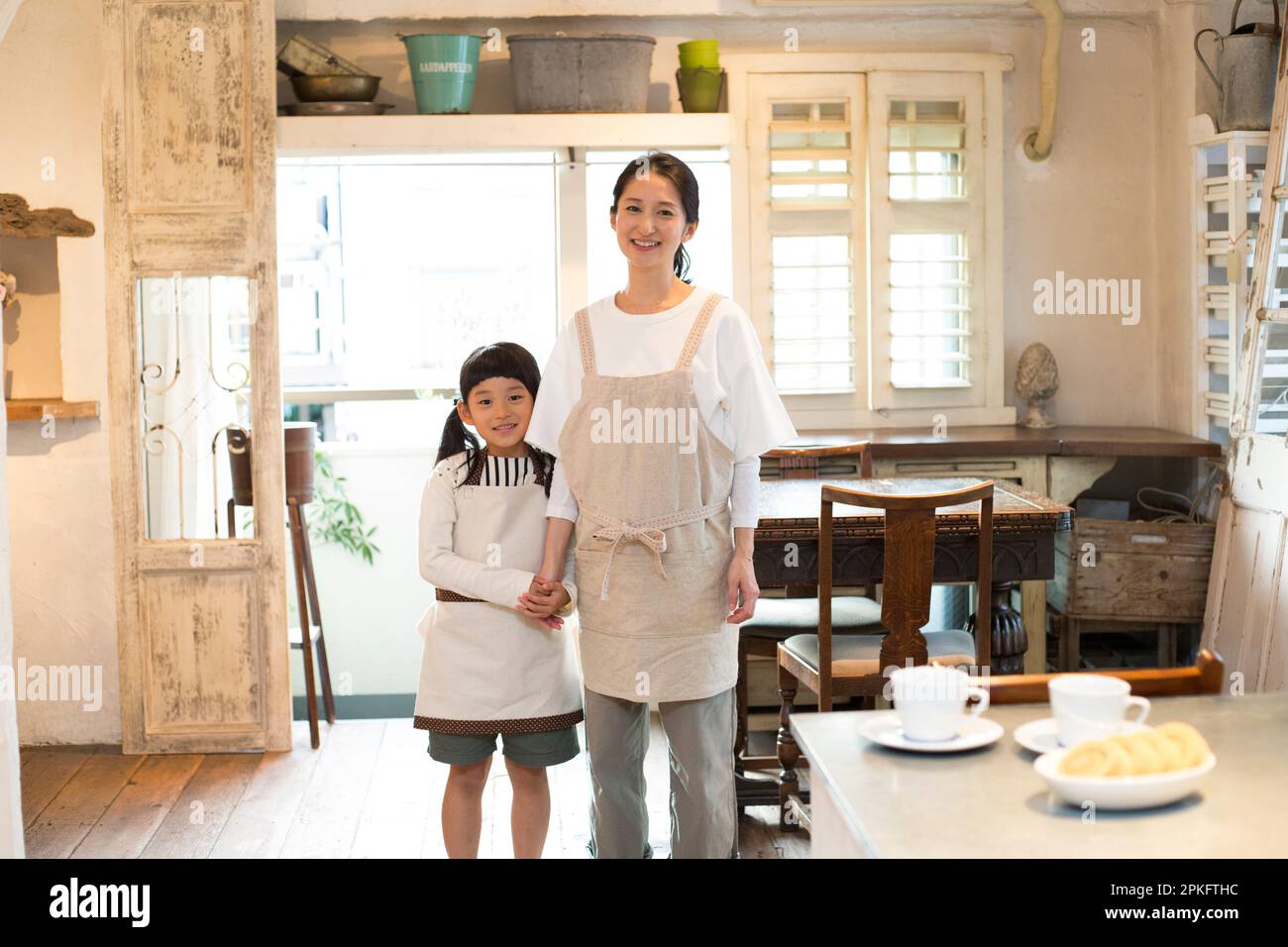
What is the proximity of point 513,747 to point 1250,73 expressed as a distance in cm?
347

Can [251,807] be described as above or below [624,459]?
below

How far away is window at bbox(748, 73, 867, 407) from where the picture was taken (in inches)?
195

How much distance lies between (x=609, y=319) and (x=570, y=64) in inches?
88.9

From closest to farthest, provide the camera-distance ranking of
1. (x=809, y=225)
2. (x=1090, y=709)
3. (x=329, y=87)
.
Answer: (x=1090, y=709) < (x=329, y=87) < (x=809, y=225)

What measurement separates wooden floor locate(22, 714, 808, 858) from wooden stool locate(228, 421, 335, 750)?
0.23m

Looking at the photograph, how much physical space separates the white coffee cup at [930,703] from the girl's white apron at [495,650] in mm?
1278

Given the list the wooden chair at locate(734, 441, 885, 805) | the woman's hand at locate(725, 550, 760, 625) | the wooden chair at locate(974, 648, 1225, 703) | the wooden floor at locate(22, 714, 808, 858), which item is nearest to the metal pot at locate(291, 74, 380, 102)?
the wooden chair at locate(734, 441, 885, 805)

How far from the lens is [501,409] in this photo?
283cm

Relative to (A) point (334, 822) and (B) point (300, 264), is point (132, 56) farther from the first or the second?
(A) point (334, 822)

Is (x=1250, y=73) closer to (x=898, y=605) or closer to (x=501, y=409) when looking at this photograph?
(x=898, y=605)

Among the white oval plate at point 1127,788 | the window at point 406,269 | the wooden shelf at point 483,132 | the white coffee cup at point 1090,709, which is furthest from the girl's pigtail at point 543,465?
the window at point 406,269

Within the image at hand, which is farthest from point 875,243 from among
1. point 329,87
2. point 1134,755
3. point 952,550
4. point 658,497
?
point 1134,755

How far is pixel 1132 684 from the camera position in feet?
6.26

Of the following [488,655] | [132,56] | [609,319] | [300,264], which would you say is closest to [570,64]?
[132,56]
